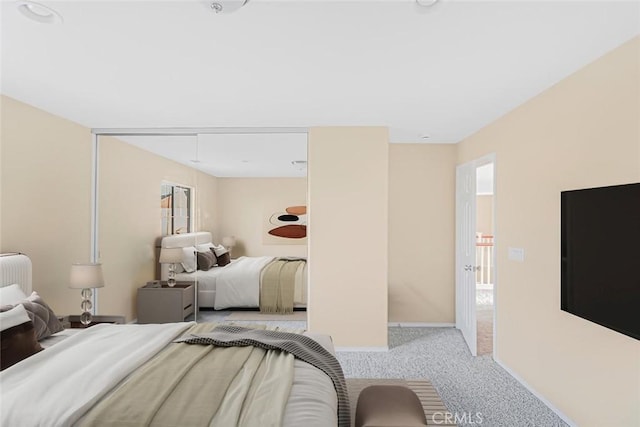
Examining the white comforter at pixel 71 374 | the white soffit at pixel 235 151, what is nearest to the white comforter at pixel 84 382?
the white comforter at pixel 71 374

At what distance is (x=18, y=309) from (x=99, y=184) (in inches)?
91.0

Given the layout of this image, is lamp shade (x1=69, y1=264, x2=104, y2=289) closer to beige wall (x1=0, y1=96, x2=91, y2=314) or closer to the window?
beige wall (x1=0, y1=96, x2=91, y2=314)

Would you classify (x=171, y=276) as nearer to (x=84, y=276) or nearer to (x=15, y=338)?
(x=84, y=276)

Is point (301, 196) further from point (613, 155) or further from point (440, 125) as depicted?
point (613, 155)

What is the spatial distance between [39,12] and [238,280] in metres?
3.23

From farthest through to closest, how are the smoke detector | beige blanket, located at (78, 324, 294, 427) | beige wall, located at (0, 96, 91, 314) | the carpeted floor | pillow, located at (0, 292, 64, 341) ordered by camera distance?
1. beige wall, located at (0, 96, 91, 314)
2. the carpeted floor
3. pillow, located at (0, 292, 64, 341)
4. the smoke detector
5. beige blanket, located at (78, 324, 294, 427)

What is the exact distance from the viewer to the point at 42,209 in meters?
3.48

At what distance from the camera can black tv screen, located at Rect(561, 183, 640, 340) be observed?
196cm

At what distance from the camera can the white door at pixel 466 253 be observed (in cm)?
434

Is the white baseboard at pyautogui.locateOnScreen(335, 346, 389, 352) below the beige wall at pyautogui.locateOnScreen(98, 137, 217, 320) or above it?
below

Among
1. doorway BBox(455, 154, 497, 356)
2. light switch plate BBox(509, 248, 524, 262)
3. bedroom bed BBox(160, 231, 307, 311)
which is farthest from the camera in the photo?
bedroom bed BBox(160, 231, 307, 311)

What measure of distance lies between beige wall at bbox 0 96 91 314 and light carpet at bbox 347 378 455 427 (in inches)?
116

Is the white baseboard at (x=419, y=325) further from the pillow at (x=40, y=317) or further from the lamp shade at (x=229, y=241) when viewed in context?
the pillow at (x=40, y=317)

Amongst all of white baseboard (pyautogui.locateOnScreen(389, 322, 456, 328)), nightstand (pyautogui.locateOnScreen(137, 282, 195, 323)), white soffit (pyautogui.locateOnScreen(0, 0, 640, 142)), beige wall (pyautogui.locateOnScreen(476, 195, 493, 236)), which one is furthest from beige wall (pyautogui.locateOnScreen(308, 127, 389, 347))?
beige wall (pyautogui.locateOnScreen(476, 195, 493, 236))
